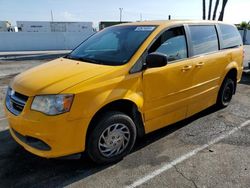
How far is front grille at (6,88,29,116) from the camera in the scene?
334 centimetres

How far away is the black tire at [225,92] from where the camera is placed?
5696 millimetres

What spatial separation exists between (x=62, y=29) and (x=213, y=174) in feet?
146

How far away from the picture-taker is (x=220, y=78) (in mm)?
5434

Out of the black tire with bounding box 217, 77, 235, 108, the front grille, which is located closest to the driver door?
the black tire with bounding box 217, 77, 235, 108

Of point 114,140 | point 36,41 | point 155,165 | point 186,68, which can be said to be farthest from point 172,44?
point 36,41

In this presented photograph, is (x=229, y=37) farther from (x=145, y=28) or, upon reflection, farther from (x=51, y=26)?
(x=51, y=26)

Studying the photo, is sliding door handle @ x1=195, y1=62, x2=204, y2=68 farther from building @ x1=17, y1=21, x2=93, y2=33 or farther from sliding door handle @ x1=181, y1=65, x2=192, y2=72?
building @ x1=17, y1=21, x2=93, y2=33

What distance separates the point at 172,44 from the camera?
4285mm

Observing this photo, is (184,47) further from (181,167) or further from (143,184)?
(143,184)

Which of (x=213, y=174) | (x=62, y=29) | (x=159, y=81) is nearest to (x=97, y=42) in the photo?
(x=159, y=81)

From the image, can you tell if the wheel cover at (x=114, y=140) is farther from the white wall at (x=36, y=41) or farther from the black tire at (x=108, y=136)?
the white wall at (x=36, y=41)

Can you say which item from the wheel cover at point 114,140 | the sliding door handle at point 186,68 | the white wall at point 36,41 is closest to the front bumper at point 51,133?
the wheel cover at point 114,140

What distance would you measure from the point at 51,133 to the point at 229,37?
4449 millimetres

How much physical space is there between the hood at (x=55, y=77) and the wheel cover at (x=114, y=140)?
748 mm
